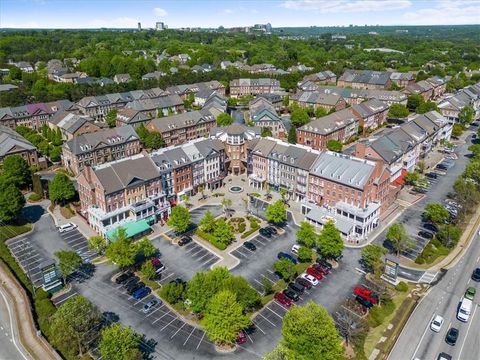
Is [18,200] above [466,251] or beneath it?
above

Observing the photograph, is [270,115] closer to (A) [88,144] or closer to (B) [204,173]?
(B) [204,173]

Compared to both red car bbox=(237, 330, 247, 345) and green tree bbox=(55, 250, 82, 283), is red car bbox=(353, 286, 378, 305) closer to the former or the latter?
red car bbox=(237, 330, 247, 345)

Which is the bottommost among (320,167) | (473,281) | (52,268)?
(473,281)

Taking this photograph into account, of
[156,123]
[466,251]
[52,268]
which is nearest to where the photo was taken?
[52,268]

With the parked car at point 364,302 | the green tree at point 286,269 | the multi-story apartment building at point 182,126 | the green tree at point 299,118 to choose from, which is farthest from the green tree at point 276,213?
the green tree at point 299,118

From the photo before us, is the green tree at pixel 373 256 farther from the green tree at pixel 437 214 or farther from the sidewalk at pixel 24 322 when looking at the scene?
the sidewalk at pixel 24 322

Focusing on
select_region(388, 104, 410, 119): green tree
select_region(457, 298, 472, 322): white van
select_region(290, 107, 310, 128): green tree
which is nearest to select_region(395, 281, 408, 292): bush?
select_region(457, 298, 472, 322): white van

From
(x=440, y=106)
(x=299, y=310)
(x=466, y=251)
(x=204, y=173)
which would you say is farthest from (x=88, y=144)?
(x=440, y=106)
